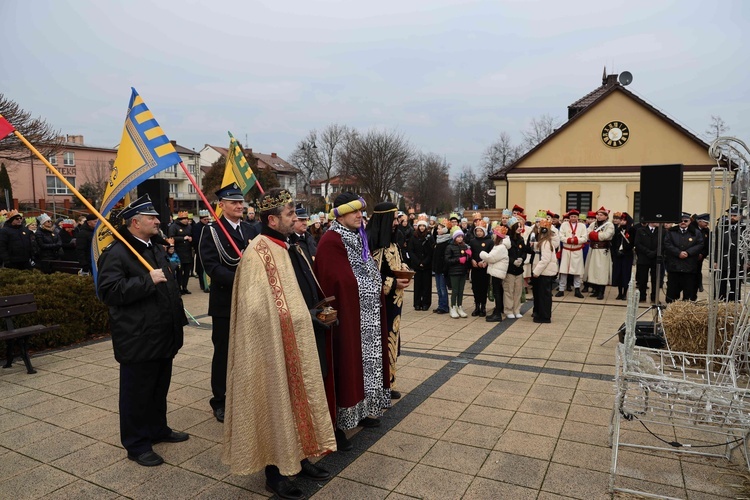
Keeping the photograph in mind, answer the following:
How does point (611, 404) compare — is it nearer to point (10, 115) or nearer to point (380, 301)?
point (380, 301)

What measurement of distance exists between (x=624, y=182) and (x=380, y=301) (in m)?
25.0

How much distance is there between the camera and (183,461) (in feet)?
13.2

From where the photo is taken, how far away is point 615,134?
2555 cm

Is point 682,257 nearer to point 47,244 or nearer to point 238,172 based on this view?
point 238,172

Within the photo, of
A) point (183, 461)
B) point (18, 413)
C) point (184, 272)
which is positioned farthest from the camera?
point (184, 272)

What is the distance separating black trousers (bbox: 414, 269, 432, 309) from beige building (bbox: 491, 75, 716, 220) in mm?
17675

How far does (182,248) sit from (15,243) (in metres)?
3.53

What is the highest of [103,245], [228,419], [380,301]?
[103,245]

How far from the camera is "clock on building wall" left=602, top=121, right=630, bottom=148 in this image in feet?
83.4

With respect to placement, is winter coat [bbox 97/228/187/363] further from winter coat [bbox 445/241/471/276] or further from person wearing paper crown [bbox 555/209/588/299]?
person wearing paper crown [bbox 555/209/588/299]

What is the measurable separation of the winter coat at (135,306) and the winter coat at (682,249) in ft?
30.1

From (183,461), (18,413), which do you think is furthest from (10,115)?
(183,461)

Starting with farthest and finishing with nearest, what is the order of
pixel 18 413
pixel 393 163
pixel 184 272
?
pixel 393 163 < pixel 184 272 < pixel 18 413

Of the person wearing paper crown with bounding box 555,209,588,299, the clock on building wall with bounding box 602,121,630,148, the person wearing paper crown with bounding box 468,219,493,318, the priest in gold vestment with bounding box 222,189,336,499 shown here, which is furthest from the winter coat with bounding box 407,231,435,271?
the clock on building wall with bounding box 602,121,630,148
